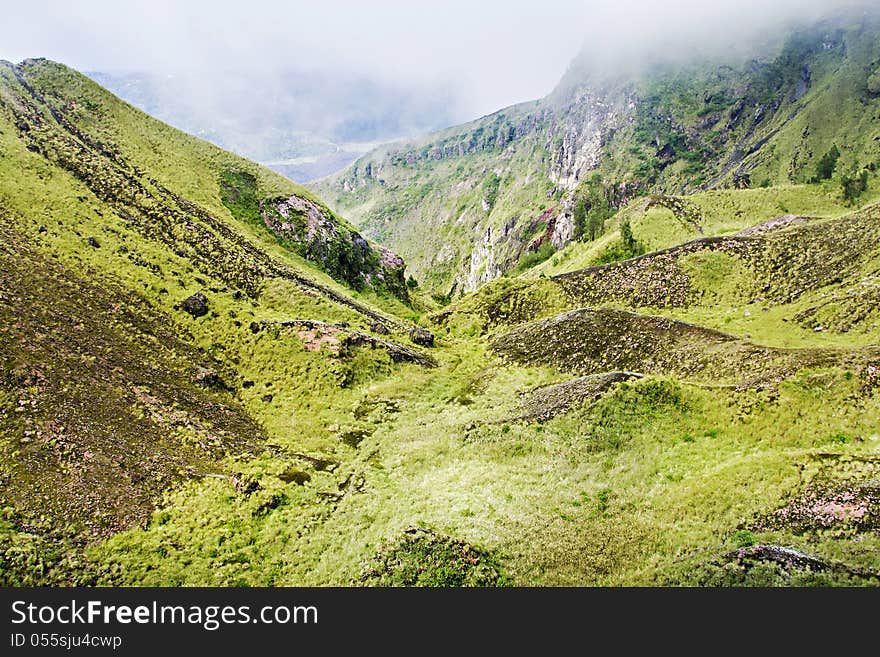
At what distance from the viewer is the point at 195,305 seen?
4794 centimetres

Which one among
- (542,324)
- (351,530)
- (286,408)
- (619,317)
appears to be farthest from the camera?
(542,324)

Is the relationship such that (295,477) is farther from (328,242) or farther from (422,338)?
(328,242)

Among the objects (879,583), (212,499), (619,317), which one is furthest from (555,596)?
(619,317)

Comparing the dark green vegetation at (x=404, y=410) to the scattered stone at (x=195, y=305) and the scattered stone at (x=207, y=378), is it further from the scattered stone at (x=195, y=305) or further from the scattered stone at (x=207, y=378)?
the scattered stone at (x=195, y=305)

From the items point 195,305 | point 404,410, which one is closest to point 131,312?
point 195,305

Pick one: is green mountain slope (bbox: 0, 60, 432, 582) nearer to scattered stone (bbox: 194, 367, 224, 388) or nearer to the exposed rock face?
scattered stone (bbox: 194, 367, 224, 388)

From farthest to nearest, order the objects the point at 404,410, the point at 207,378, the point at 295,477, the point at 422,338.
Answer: the point at 422,338 < the point at 404,410 < the point at 207,378 < the point at 295,477

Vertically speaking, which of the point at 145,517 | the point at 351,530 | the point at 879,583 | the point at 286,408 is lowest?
the point at 879,583

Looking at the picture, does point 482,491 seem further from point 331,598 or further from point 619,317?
point 619,317

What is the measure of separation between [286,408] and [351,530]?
17877mm

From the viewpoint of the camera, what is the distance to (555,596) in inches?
544

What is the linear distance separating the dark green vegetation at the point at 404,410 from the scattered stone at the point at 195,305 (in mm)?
424

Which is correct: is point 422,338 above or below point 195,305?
below

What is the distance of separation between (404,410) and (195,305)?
82.5 ft
